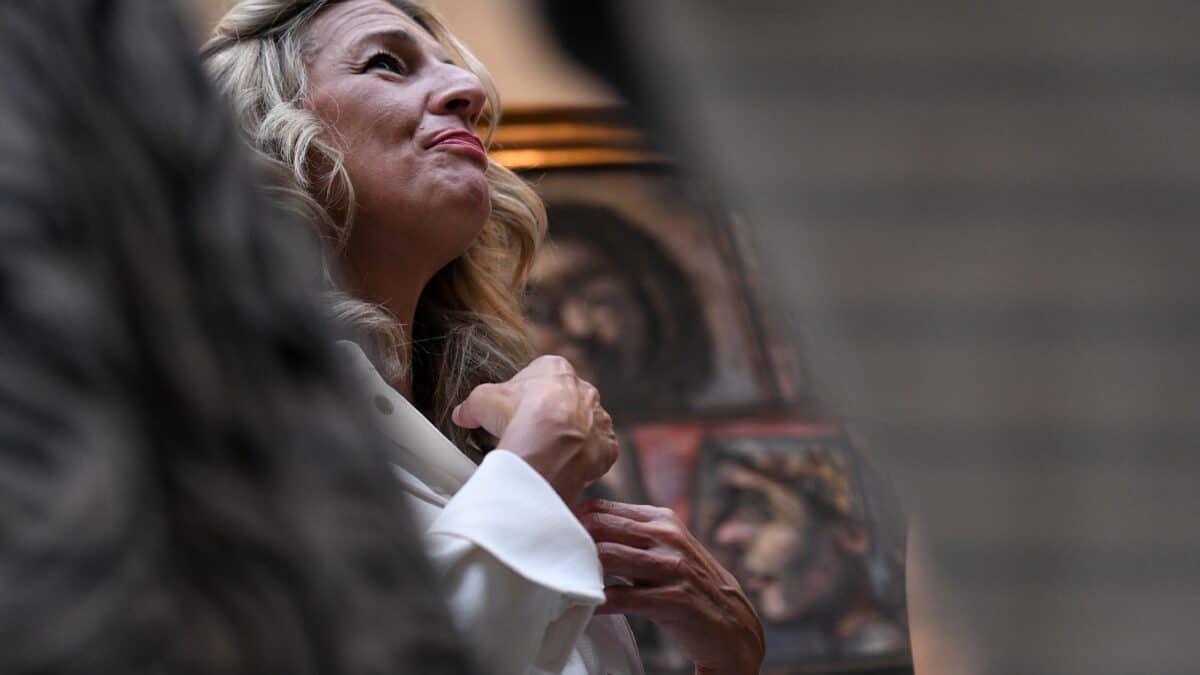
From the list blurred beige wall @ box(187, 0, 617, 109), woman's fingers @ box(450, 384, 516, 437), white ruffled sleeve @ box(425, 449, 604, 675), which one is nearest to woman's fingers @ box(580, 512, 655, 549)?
woman's fingers @ box(450, 384, 516, 437)

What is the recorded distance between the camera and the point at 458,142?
1592 mm

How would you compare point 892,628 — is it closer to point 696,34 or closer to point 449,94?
point 696,34

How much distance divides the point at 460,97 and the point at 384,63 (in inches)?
4.6

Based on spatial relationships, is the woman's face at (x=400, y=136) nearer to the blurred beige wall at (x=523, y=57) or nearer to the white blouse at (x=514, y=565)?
the white blouse at (x=514, y=565)

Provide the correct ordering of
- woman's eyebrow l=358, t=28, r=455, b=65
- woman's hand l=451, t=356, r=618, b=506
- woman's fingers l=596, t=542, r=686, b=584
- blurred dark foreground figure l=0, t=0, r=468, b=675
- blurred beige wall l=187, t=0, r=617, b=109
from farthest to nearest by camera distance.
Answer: blurred beige wall l=187, t=0, r=617, b=109 < woman's eyebrow l=358, t=28, r=455, b=65 < woman's fingers l=596, t=542, r=686, b=584 < woman's hand l=451, t=356, r=618, b=506 < blurred dark foreground figure l=0, t=0, r=468, b=675

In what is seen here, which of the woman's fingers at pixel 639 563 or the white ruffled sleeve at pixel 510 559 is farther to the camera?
the woman's fingers at pixel 639 563

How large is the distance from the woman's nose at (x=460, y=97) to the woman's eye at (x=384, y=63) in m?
0.07

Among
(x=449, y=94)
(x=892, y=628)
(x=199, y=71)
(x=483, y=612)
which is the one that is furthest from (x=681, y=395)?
(x=199, y=71)

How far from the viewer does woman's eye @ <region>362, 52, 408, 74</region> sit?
1.71m

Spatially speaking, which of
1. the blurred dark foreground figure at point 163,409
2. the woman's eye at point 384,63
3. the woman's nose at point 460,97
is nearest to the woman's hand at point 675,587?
the woman's nose at point 460,97

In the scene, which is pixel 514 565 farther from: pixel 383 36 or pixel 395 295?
pixel 383 36

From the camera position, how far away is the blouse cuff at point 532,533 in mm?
1084

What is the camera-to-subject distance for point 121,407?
0.39 metres

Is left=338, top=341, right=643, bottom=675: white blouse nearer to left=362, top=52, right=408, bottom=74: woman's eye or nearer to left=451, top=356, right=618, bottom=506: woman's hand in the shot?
left=451, top=356, right=618, bottom=506: woman's hand
